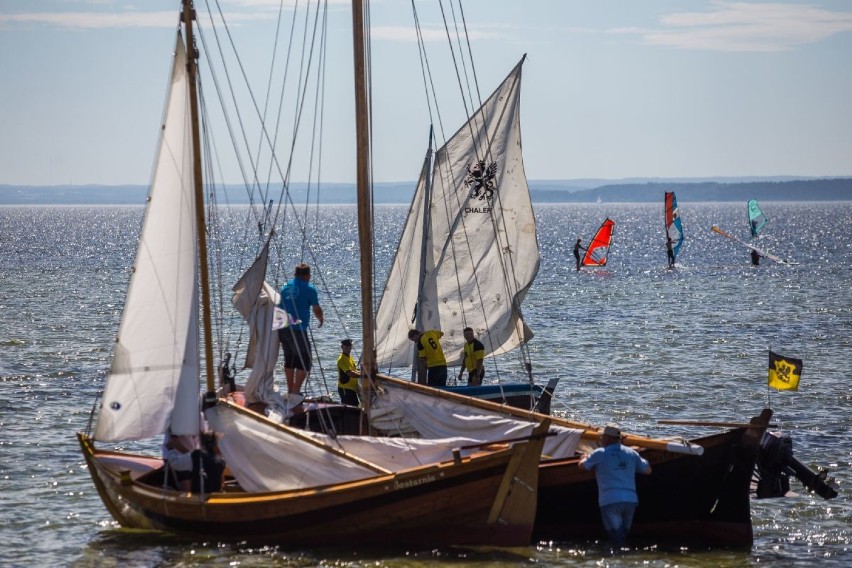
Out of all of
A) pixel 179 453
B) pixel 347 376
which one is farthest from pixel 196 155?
pixel 347 376

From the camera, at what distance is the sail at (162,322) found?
61.3ft

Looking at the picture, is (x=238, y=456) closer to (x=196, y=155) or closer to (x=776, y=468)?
(x=196, y=155)

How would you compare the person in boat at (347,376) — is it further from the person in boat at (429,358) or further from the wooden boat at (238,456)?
the wooden boat at (238,456)

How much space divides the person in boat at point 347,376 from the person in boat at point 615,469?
6.99 metres

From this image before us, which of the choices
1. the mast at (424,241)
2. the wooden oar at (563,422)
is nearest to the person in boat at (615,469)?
the wooden oar at (563,422)

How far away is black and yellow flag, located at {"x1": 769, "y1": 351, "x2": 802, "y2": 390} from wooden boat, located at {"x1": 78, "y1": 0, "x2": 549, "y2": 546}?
15.0 ft

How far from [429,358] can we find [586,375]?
12279 mm

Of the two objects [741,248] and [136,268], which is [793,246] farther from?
[136,268]

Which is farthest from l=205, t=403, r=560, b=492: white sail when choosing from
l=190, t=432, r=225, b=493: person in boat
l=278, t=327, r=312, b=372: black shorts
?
l=278, t=327, r=312, b=372: black shorts

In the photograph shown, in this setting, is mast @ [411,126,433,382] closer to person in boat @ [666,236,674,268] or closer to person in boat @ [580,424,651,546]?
person in boat @ [580,424,651,546]

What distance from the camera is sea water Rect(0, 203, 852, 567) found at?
765 inches

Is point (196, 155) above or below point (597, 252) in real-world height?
above

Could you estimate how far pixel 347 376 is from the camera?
25234 mm

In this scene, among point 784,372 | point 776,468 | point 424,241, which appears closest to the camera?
point 776,468
